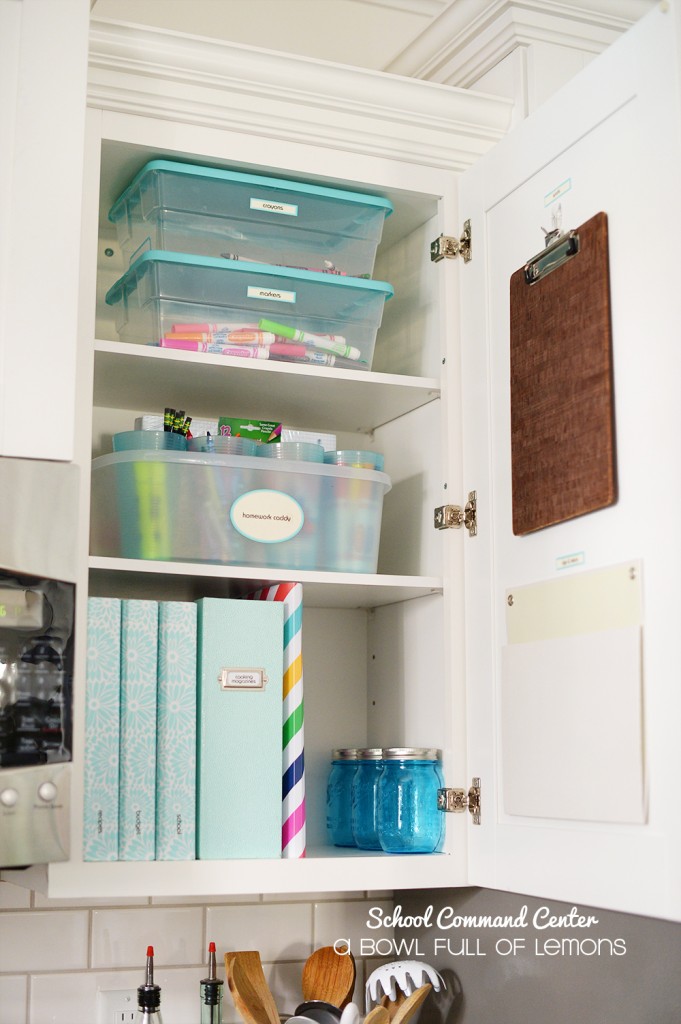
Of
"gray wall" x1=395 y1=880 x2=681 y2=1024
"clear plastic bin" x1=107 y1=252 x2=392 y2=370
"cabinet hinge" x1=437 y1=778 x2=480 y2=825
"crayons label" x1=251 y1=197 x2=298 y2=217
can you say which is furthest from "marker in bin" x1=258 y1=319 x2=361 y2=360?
"gray wall" x1=395 y1=880 x2=681 y2=1024

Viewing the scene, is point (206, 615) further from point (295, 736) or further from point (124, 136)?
point (124, 136)

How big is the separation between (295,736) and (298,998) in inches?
21.5

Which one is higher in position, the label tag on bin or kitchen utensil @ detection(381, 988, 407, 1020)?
the label tag on bin

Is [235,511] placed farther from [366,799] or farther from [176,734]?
[366,799]

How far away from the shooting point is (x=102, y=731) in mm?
1262

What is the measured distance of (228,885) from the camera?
1.28 m

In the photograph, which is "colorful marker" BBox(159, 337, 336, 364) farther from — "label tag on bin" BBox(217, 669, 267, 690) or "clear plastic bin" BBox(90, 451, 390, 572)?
"label tag on bin" BBox(217, 669, 267, 690)

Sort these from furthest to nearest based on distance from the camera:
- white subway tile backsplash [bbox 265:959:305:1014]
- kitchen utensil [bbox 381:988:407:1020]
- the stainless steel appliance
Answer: white subway tile backsplash [bbox 265:959:305:1014] → kitchen utensil [bbox 381:988:407:1020] → the stainless steel appliance

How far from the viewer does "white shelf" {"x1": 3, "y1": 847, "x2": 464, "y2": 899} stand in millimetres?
1221

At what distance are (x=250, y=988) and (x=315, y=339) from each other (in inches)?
37.1

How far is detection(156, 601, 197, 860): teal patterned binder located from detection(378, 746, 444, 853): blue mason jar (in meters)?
0.29

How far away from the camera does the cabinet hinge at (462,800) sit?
1.37 m

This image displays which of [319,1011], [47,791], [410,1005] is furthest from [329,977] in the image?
[47,791]

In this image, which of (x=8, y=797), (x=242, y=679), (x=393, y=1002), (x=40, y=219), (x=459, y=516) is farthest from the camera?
(x=393, y=1002)
